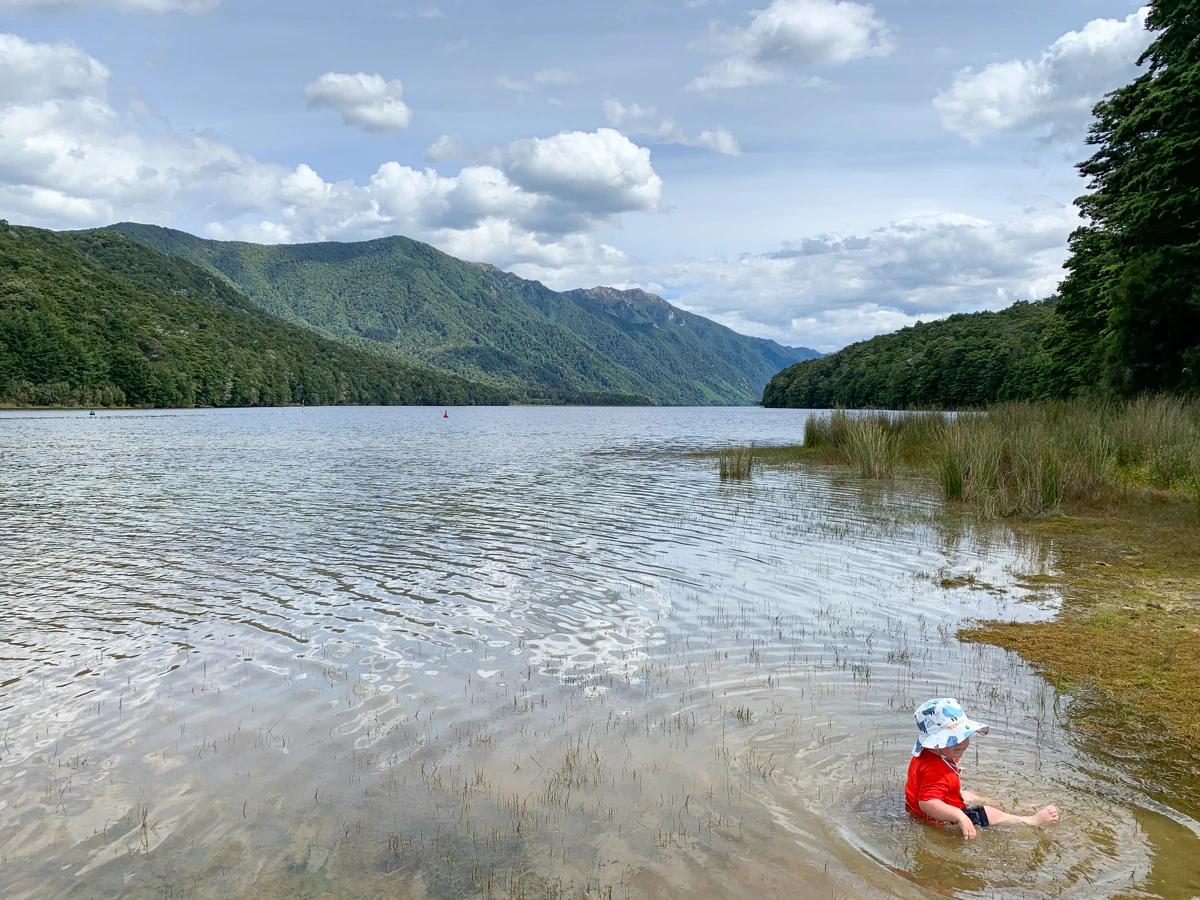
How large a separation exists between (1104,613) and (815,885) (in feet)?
22.9

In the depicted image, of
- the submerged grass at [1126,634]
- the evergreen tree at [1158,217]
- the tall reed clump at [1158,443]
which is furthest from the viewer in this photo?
the evergreen tree at [1158,217]

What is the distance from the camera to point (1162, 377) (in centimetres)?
2688

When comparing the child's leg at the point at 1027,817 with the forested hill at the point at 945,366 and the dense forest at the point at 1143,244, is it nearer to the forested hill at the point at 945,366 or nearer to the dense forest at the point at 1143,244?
the dense forest at the point at 1143,244

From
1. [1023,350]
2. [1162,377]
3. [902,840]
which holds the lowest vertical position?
[902,840]

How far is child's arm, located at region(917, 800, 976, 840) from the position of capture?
4820 mm

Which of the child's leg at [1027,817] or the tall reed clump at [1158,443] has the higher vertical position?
the tall reed clump at [1158,443]

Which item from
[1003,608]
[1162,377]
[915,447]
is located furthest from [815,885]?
[1162,377]

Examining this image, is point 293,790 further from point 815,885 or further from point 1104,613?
point 1104,613

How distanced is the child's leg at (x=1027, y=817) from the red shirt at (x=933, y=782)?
163mm

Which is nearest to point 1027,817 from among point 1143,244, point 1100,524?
point 1100,524

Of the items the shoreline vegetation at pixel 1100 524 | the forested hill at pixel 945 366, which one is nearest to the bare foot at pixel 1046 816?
the shoreline vegetation at pixel 1100 524

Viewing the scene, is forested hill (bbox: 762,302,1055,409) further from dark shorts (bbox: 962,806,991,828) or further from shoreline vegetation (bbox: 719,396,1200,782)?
dark shorts (bbox: 962,806,991,828)

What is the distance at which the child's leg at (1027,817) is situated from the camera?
4824 mm

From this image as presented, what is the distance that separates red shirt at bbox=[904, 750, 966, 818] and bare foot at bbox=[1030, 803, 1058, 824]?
0.40 m
